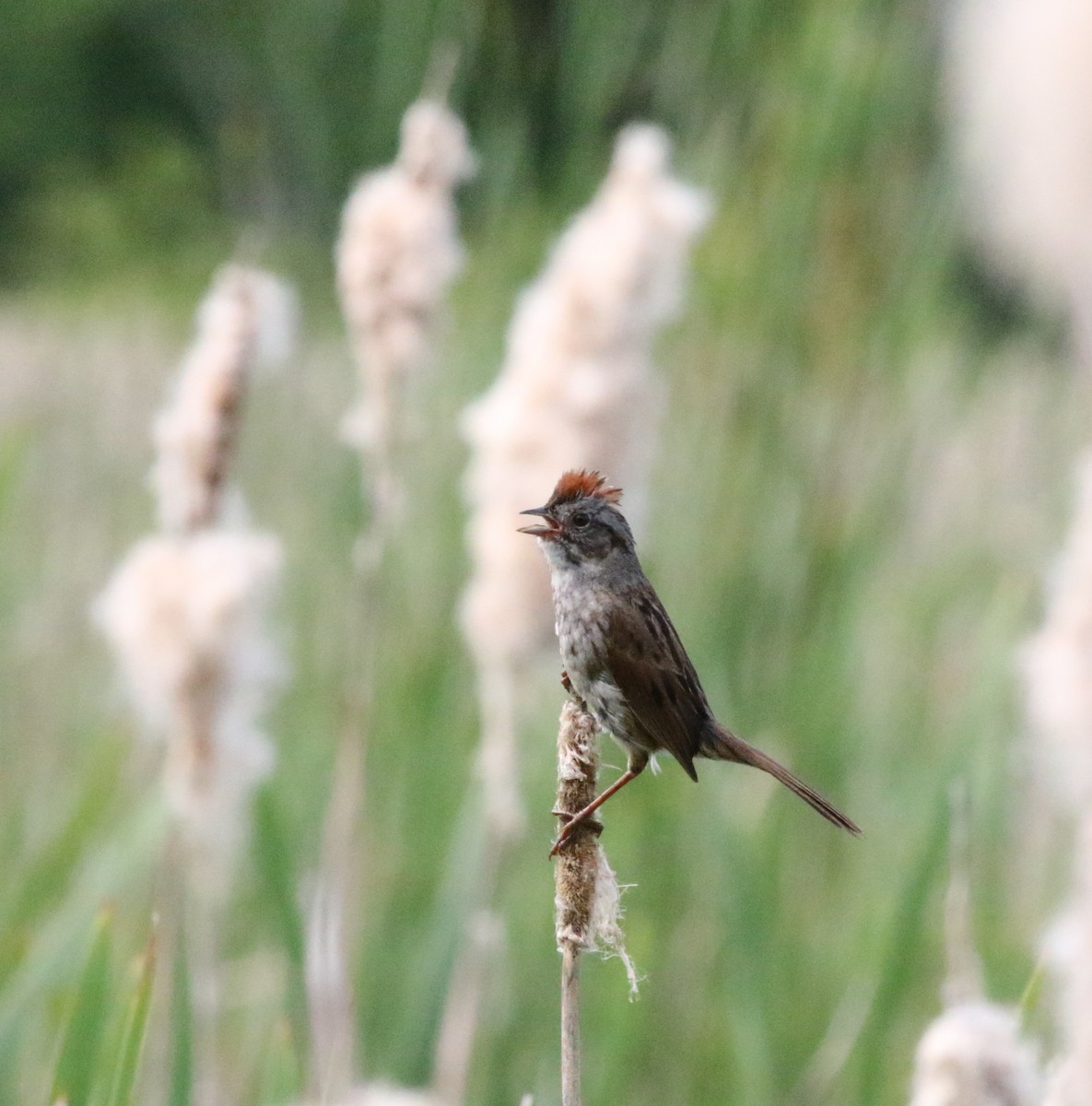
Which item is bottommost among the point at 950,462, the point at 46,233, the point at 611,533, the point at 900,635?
the point at 611,533

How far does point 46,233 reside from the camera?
10828mm

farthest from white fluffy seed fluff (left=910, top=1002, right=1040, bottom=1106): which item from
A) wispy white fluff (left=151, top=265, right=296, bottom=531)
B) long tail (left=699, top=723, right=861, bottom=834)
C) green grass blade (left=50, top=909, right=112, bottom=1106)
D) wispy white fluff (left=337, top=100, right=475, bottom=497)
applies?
wispy white fluff (left=337, top=100, right=475, bottom=497)

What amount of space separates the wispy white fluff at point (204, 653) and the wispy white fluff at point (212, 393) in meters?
0.04

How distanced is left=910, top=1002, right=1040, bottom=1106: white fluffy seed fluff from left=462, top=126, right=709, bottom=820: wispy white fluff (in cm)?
64

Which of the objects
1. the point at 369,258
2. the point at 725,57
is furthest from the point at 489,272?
the point at 369,258

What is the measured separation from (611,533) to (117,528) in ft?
10.7

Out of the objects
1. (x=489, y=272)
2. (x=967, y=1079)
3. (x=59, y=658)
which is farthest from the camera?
(x=59, y=658)

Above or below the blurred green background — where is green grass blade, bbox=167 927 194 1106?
below

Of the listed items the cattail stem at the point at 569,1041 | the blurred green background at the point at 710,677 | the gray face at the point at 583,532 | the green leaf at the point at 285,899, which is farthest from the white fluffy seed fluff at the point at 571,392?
the cattail stem at the point at 569,1041

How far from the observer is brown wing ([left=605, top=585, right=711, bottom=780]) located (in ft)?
2.16

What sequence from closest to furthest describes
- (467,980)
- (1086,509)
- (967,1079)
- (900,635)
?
1. (967,1079)
2. (1086,509)
3. (467,980)
4. (900,635)

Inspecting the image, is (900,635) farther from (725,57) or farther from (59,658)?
(59,658)

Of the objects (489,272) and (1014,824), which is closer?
(489,272)

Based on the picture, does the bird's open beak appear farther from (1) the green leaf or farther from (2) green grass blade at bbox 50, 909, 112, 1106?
(1) the green leaf
